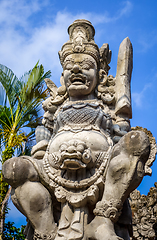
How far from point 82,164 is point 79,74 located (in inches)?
64.3

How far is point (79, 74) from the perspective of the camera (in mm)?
5027

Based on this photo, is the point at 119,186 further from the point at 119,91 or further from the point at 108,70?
the point at 108,70

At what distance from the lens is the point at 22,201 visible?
4.09m

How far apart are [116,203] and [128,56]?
299cm

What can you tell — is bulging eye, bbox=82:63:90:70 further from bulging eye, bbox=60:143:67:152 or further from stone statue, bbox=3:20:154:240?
bulging eye, bbox=60:143:67:152

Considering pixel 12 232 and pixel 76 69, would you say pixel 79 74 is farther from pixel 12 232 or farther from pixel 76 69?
pixel 12 232

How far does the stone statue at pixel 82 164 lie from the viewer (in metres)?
3.81

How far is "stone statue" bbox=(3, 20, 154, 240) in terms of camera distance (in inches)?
150

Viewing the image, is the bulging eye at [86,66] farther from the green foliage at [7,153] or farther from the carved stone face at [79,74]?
the green foliage at [7,153]

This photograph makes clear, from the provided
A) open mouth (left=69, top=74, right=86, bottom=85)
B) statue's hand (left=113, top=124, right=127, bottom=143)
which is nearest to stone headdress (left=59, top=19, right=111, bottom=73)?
open mouth (left=69, top=74, right=86, bottom=85)

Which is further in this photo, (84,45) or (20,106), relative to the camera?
(20,106)

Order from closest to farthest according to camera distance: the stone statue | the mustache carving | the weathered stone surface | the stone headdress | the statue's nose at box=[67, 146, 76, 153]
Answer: the stone statue < the statue's nose at box=[67, 146, 76, 153] < the mustache carving < the stone headdress < the weathered stone surface

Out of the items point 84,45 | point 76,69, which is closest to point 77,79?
point 76,69

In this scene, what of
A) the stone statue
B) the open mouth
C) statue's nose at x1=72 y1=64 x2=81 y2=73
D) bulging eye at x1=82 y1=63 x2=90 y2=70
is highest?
bulging eye at x1=82 y1=63 x2=90 y2=70
